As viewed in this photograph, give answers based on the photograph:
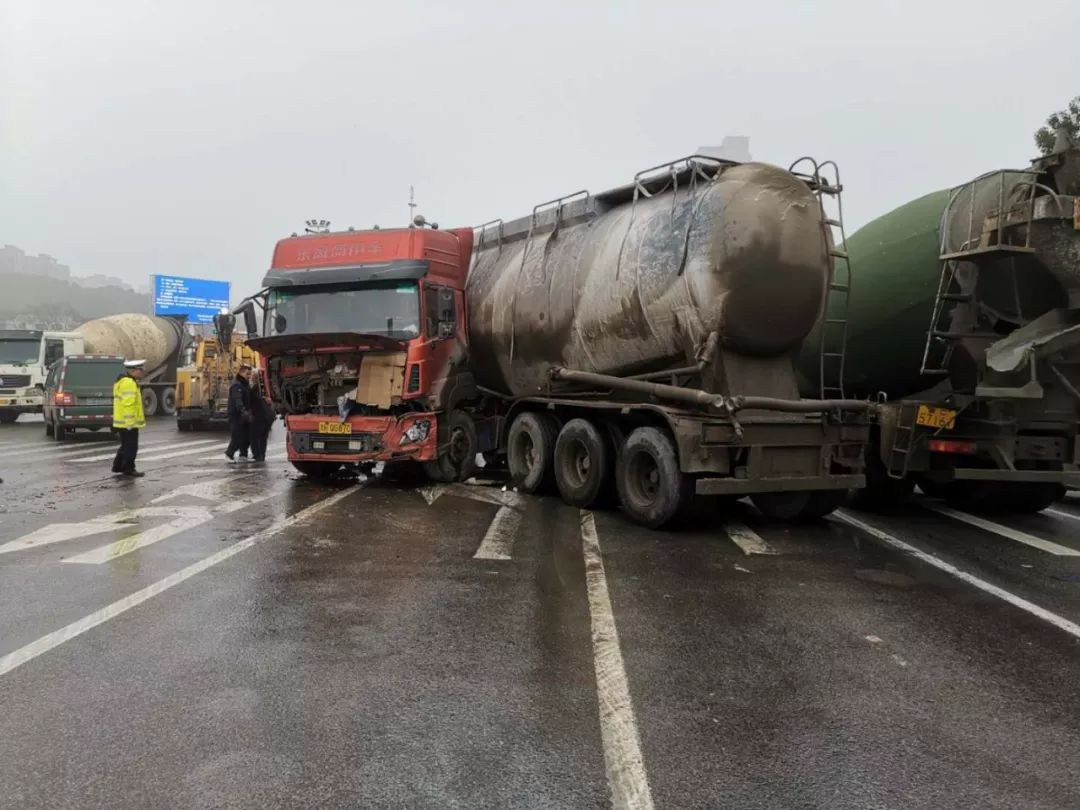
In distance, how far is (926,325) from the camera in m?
9.14

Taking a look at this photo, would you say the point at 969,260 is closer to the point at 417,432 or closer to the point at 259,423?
the point at 417,432

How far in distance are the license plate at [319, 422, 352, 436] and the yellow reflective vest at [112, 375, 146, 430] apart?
295cm

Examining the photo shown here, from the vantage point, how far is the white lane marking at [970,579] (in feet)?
17.9

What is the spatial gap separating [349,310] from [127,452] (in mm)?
4143

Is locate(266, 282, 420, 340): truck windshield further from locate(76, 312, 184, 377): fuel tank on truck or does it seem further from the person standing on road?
locate(76, 312, 184, 377): fuel tank on truck

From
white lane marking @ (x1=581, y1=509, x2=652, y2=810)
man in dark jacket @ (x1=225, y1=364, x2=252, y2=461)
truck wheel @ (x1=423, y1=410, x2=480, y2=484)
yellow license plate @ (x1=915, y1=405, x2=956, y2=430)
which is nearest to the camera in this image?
white lane marking @ (x1=581, y1=509, x2=652, y2=810)

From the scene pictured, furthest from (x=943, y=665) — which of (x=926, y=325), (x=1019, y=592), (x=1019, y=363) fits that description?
(x=926, y=325)

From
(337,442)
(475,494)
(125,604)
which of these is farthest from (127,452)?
(125,604)

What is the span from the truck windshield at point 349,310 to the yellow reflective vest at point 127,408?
239 cm

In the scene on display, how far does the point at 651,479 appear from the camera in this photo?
28.5ft

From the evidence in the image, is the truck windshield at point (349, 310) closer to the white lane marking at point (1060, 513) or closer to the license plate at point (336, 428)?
the license plate at point (336, 428)

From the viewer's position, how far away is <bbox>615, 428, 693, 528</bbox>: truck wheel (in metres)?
8.09

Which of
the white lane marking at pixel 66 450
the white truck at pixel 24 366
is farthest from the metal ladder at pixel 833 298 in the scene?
the white truck at pixel 24 366

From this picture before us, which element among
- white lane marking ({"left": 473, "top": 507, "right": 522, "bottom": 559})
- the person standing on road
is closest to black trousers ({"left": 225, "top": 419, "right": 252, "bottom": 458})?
the person standing on road
